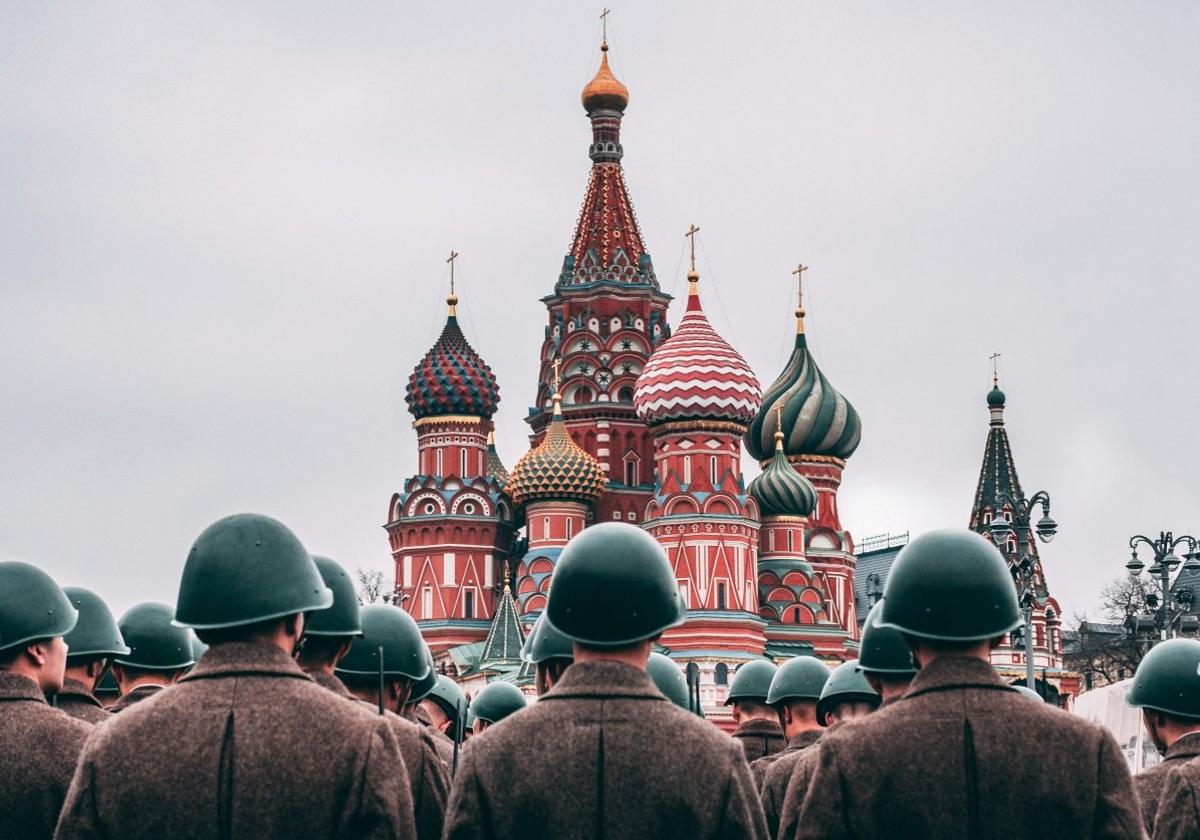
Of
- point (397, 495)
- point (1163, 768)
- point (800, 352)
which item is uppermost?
point (800, 352)

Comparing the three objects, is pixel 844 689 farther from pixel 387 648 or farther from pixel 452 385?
pixel 452 385

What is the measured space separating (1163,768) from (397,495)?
45.0 metres

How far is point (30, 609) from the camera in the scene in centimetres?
495

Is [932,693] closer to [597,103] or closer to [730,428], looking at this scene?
[730,428]

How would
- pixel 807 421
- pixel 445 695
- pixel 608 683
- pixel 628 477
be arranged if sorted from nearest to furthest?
pixel 608 683 < pixel 445 695 < pixel 628 477 < pixel 807 421

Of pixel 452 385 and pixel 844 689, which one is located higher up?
pixel 452 385

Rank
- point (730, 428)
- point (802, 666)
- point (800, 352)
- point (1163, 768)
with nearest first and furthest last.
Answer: point (1163, 768) → point (802, 666) → point (730, 428) → point (800, 352)

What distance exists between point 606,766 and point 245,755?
66 cm

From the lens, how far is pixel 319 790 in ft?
12.7

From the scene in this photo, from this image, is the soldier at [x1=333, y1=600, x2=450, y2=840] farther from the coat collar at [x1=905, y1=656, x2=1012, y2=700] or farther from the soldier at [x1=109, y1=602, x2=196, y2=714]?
the coat collar at [x1=905, y1=656, x2=1012, y2=700]

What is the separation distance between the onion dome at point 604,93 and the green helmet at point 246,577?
48.4 metres

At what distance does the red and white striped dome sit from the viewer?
46375 millimetres

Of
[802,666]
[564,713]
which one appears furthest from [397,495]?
[564,713]

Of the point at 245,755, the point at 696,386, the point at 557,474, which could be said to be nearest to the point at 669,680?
the point at 245,755
